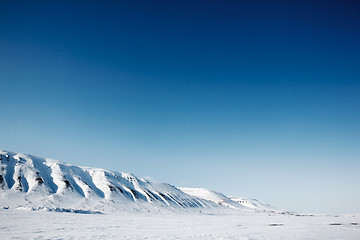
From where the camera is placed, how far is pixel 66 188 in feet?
333

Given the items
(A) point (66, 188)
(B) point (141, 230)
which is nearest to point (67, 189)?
(A) point (66, 188)

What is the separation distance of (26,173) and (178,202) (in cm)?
8492

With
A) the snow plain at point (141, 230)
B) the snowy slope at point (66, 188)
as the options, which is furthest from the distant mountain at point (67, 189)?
the snow plain at point (141, 230)

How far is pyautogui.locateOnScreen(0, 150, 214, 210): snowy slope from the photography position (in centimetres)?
8381

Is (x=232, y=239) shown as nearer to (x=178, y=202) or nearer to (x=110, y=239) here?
(x=110, y=239)

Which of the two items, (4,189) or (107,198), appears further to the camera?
(107,198)

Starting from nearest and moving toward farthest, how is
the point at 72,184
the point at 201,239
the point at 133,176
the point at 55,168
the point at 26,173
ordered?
1. the point at 201,239
2. the point at 26,173
3. the point at 72,184
4. the point at 55,168
5. the point at 133,176

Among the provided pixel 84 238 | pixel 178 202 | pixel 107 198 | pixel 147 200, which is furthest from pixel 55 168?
pixel 84 238

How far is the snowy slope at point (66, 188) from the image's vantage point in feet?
275

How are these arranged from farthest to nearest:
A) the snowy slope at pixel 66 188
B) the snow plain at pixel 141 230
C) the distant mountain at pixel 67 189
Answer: the snowy slope at pixel 66 188 < the distant mountain at pixel 67 189 < the snow plain at pixel 141 230

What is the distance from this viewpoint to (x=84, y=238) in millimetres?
19281

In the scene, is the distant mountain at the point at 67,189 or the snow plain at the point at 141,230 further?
the distant mountain at the point at 67,189

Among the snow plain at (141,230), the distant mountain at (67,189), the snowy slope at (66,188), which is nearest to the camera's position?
the snow plain at (141,230)

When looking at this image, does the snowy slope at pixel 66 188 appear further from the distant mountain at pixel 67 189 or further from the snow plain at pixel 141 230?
the snow plain at pixel 141 230
